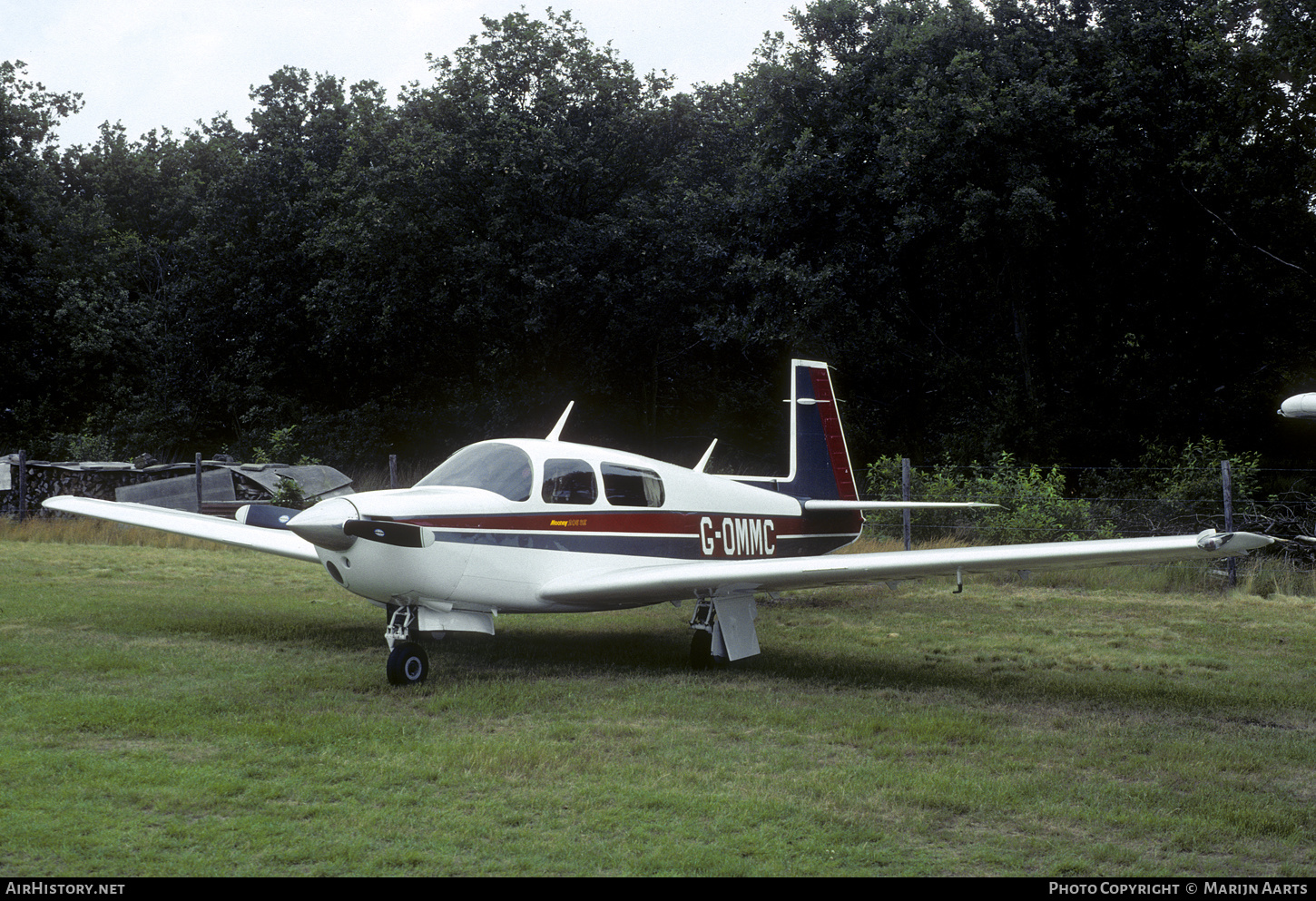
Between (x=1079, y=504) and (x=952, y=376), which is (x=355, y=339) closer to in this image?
(x=952, y=376)

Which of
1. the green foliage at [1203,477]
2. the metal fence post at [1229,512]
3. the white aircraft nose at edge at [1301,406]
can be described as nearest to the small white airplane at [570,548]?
the white aircraft nose at edge at [1301,406]

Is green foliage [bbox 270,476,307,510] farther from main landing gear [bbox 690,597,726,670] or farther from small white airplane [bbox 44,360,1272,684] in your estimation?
main landing gear [bbox 690,597,726,670]

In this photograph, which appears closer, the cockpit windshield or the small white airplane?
the small white airplane

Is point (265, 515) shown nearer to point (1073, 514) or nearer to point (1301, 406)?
point (1301, 406)

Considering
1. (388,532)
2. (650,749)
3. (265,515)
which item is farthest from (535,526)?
(650,749)

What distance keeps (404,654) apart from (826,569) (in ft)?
10.5

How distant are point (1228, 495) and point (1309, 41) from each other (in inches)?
449

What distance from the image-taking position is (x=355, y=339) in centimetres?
3092

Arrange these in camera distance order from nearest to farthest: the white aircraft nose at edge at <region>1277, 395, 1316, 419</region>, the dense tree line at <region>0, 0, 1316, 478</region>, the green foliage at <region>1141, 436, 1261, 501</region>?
the white aircraft nose at edge at <region>1277, 395, 1316, 419</region> < the green foliage at <region>1141, 436, 1261, 501</region> < the dense tree line at <region>0, 0, 1316, 478</region>

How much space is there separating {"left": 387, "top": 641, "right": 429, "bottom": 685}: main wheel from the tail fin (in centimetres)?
470

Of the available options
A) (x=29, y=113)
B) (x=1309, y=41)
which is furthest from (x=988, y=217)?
(x=29, y=113)

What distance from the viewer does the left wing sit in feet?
23.1

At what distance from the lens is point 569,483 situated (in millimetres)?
8539

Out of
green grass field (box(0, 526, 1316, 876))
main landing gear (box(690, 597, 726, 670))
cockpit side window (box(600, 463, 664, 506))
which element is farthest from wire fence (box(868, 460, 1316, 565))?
main landing gear (box(690, 597, 726, 670))
